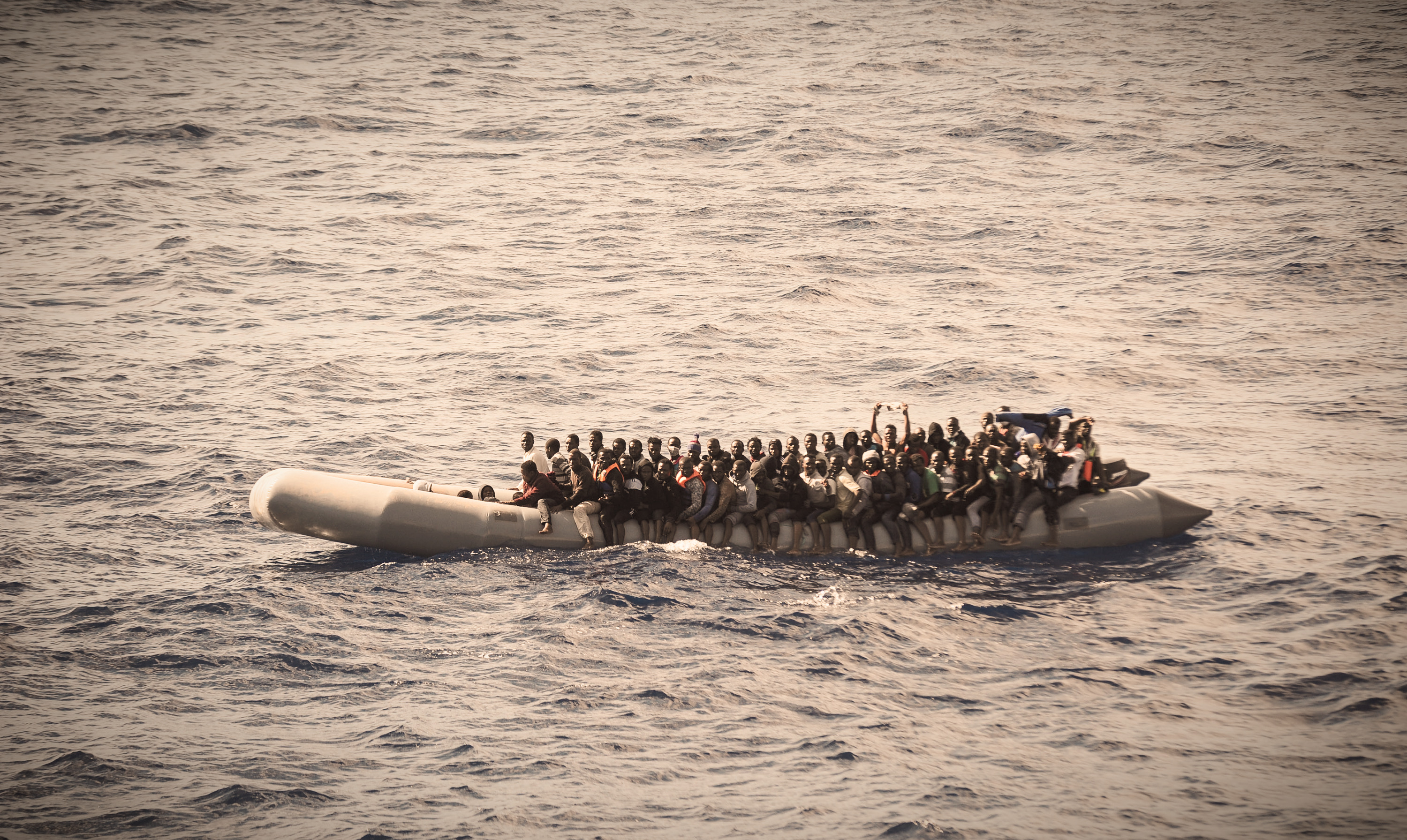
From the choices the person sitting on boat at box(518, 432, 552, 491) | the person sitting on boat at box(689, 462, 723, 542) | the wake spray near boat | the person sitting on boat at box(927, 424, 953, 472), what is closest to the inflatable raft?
the wake spray near boat

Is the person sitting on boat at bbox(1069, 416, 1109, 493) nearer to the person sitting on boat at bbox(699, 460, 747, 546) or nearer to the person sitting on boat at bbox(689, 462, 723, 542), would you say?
the person sitting on boat at bbox(699, 460, 747, 546)

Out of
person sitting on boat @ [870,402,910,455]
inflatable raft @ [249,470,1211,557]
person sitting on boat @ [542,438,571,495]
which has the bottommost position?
inflatable raft @ [249,470,1211,557]

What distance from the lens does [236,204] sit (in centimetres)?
3994

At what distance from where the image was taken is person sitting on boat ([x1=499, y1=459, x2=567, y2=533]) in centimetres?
1667

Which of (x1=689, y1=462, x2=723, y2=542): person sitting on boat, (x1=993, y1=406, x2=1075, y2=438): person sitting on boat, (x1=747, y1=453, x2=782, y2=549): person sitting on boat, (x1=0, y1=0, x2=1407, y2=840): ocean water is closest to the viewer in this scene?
(x1=0, y1=0, x2=1407, y2=840): ocean water

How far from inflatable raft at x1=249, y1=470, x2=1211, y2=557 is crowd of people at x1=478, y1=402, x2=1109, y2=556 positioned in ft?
0.46

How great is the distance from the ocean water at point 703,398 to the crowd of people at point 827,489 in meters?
0.50

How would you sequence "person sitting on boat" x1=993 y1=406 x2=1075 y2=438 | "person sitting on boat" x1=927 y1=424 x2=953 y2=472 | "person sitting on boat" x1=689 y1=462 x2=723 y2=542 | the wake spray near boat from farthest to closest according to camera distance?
"person sitting on boat" x1=993 y1=406 x2=1075 y2=438 < "person sitting on boat" x1=927 y1=424 x2=953 y2=472 < "person sitting on boat" x1=689 y1=462 x2=723 y2=542 < the wake spray near boat

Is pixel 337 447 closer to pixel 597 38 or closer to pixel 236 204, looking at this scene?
pixel 236 204

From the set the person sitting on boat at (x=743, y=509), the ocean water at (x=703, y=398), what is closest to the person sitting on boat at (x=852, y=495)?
the ocean water at (x=703, y=398)

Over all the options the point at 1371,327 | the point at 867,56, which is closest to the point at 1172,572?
the point at 1371,327

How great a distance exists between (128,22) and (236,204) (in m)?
32.0

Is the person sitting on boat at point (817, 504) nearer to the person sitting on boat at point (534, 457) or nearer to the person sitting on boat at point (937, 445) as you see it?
the person sitting on boat at point (937, 445)

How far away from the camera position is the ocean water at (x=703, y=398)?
39.3 ft
